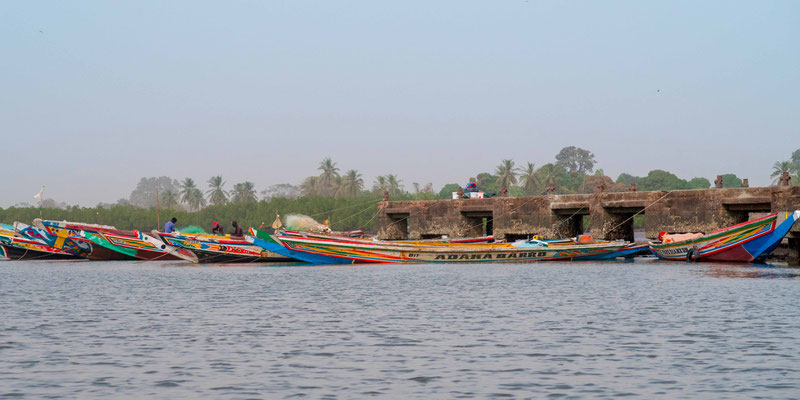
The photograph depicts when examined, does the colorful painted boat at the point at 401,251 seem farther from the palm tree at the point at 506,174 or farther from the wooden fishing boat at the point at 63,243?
the palm tree at the point at 506,174

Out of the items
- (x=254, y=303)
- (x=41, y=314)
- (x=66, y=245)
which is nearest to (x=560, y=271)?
(x=254, y=303)

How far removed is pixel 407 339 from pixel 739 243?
24.6 meters

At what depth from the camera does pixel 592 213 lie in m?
45.5

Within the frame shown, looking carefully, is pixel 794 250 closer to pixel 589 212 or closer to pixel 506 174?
pixel 589 212

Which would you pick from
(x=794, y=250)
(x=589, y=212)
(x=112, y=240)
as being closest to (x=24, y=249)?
(x=112, y=240)

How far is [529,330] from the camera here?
17.4m

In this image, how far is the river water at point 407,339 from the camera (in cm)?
1192

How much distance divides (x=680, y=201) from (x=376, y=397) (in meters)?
33.3

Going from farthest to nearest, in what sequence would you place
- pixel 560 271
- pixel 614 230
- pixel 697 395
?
pixel 614 230, pixel 560 271, pixel 697 395

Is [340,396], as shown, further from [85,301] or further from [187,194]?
[187,194]

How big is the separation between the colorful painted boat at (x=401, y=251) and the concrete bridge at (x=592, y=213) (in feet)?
12.9

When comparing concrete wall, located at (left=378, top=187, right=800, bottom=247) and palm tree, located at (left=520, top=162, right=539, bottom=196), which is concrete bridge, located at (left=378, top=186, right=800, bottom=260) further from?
palm tree, located at (left=520, top=162, right=539, bottom=196)

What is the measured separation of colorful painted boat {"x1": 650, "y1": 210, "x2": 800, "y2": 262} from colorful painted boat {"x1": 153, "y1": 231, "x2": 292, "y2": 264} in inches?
721

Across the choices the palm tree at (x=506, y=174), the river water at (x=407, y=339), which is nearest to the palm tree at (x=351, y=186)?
the palm tree at (x=506, y=174)
